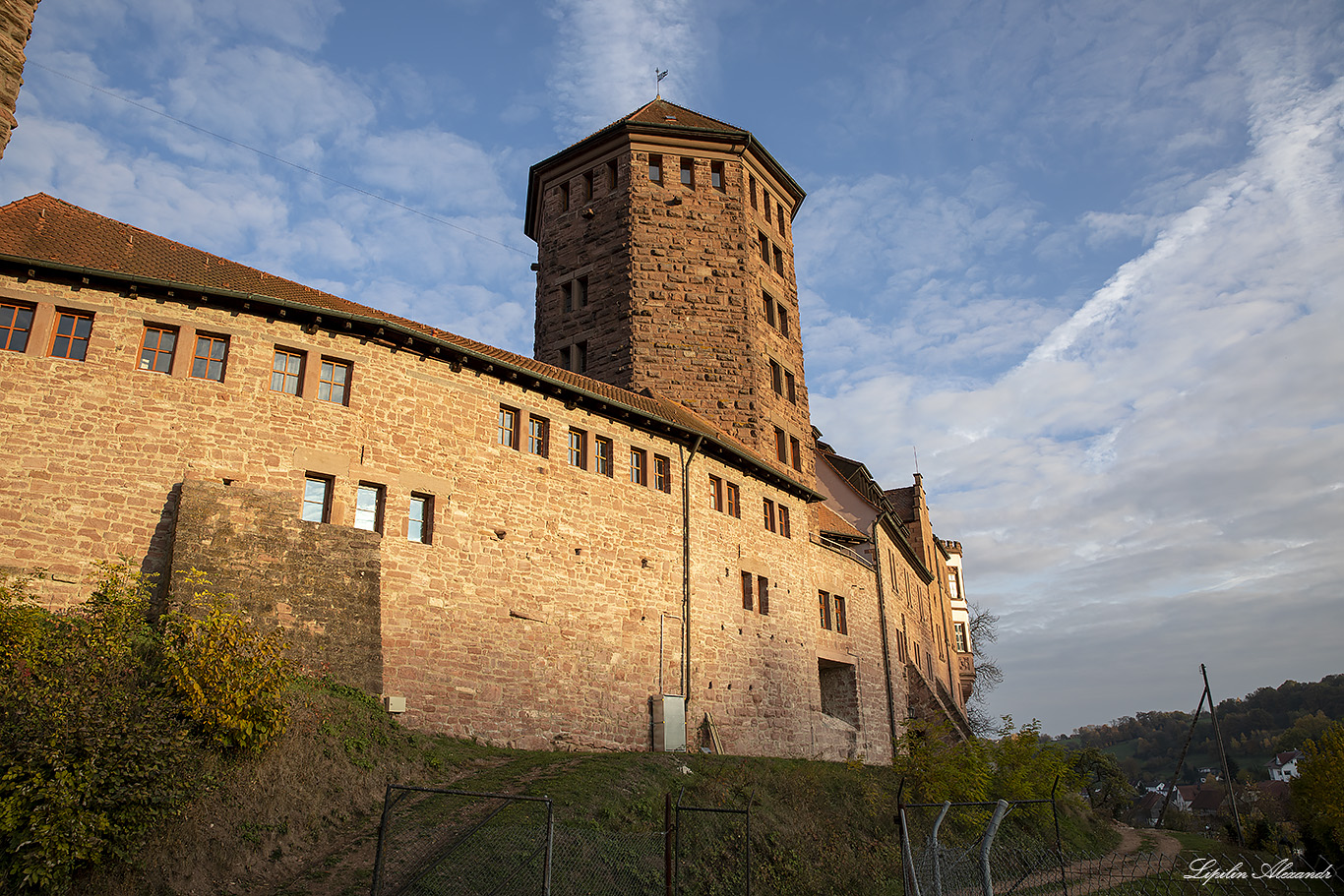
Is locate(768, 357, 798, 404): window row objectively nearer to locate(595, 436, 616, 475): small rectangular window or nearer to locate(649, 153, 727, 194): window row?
locate(649, 153, 727, 194): window row

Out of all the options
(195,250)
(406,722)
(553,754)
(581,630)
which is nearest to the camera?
(406,722)

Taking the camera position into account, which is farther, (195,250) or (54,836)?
(195,250)

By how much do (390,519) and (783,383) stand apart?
59.3ft

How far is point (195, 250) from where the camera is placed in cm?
1772

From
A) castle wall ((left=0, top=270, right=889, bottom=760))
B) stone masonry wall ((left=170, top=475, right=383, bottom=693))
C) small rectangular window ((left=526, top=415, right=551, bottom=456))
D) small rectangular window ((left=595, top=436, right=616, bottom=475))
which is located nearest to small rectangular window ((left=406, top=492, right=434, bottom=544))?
castle wall ((left=0, top=270, right=889, bottom=760))

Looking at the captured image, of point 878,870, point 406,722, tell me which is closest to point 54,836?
point 406,722

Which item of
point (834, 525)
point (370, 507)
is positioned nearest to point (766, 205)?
point (834, 525)

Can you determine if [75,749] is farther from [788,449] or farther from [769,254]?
[769,254]

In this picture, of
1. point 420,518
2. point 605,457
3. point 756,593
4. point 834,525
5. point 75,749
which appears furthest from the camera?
point 834,525

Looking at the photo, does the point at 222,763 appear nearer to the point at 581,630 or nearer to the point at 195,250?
the point at 581,630

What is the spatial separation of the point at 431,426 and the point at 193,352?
4.42 m

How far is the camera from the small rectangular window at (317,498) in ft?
52.5

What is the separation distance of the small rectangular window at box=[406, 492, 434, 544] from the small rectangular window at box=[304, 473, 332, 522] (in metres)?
1.50

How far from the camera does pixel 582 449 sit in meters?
20.9
